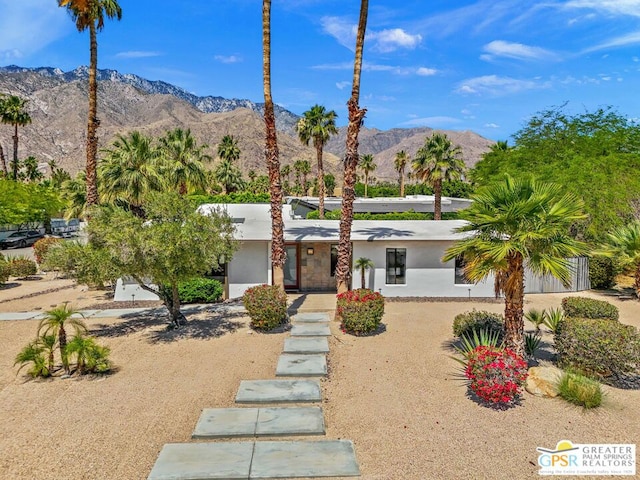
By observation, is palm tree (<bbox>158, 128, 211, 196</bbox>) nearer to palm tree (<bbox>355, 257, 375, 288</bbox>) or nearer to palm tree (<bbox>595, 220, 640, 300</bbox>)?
palm tree (<bbox>355, 257, 375, 288</bbox>)

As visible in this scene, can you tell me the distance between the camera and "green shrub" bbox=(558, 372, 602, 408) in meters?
8.59

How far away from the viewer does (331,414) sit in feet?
27.8

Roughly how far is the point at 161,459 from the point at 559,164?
96.9 ft

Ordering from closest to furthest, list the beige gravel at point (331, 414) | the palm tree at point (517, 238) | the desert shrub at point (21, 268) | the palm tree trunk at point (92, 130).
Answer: the beige gravel at point (331, 414) → the palm tree at point (517, 238) → the palm tree trunk at point (92, 130) → the desert shrub at point (21, 268)

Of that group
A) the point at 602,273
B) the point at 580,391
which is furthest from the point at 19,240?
the point at 602,273

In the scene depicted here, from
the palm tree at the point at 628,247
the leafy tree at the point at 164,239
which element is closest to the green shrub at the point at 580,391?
the leafy tree at the point at 164,239

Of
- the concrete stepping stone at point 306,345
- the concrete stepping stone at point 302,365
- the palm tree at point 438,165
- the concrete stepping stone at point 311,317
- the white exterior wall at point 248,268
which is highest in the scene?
the palm tree at point 438,165

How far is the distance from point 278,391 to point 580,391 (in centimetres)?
629

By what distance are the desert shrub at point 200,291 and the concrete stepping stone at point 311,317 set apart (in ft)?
13.7

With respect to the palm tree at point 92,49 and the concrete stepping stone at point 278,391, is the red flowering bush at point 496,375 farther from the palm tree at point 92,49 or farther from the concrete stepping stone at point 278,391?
the palm tree at point 92,49

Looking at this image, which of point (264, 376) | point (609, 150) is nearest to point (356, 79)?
point (264, 376)

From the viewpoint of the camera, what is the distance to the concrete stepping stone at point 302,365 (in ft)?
34.1

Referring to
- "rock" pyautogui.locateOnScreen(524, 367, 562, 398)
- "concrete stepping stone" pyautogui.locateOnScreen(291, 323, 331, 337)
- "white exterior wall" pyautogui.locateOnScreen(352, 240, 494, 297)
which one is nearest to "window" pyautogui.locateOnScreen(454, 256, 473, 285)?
"white exterior wall" pyautogui.locateOnScreen(352, 240, 494, 297)

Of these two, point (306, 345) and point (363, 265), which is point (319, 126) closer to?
point (363, 265)
